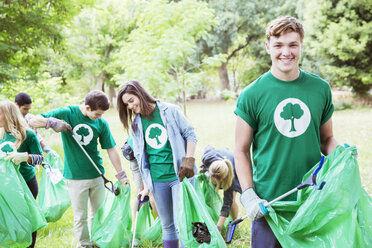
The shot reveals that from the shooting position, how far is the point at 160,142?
2670 millimetres

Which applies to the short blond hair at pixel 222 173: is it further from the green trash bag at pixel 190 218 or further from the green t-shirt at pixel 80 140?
the green t-shirt at pixel 80 140

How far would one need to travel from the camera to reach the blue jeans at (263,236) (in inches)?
67.2

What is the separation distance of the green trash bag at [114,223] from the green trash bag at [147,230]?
144 millimetres

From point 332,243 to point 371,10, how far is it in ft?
49.7

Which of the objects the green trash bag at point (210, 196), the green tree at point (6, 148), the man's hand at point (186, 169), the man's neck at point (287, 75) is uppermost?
the man's neck at point (287, 75)

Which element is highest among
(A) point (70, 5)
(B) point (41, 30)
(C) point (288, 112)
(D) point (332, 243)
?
(A) point (70, 5)

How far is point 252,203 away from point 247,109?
0.47 meters

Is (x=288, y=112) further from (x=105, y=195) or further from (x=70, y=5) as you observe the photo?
(x=70, y=5)

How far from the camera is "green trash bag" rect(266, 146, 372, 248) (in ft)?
4.90

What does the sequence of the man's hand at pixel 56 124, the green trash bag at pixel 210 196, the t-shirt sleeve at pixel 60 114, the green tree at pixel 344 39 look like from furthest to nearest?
the green tree at pixel 344 39 → the green trash bag at pixel 210 196 → the t-shirt sleeve at pixel 60 114 → the man's hand at pixel 56 124

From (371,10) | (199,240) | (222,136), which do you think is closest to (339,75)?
(371,10)

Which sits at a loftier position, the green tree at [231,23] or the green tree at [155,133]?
the green tree at [231,23]

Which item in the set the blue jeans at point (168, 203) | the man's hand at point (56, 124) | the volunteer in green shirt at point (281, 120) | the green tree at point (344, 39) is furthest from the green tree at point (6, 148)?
the green tree at point (344, 39)

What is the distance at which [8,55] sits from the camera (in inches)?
216
